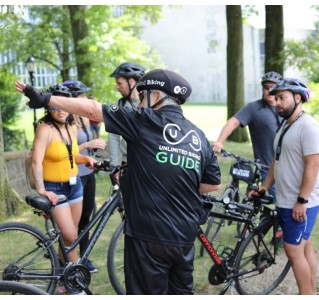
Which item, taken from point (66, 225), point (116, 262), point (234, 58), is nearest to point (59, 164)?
point (66, 225)

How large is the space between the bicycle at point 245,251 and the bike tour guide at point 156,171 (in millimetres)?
1610

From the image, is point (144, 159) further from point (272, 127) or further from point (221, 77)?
point (221, 77)

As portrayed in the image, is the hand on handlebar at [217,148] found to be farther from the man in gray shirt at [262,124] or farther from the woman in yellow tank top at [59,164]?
the woman in yellow tank top at [59,164]

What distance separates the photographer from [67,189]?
5.09 meters

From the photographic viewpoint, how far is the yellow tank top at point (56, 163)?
4.91 meters

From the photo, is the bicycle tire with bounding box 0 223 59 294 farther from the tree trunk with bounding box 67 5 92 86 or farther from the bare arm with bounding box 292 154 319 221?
the tree trunk with bounding box 67 5 92 86

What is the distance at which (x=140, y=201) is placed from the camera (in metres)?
3.21

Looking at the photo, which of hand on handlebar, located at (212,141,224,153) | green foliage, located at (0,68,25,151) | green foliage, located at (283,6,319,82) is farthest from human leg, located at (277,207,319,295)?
green foliage, located at (0,68,25,151)

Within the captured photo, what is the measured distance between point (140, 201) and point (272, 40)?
40.5ft

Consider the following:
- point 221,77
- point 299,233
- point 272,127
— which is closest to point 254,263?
point 299,233

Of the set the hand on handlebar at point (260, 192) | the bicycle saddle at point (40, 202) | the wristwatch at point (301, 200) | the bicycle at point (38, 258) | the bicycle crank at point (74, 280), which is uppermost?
the bicycle saddle at point (40, 202)

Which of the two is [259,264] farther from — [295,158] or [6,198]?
[6,198]

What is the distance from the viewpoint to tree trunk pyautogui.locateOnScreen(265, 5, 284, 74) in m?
14.5

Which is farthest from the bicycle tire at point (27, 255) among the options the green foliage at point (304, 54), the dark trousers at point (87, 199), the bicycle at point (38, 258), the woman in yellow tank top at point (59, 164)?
the green foliage at point (304, 54)
